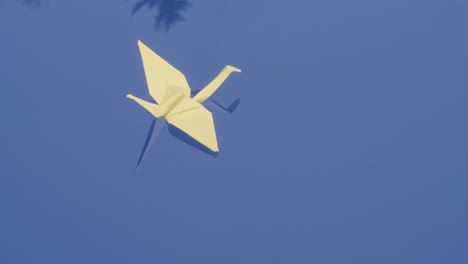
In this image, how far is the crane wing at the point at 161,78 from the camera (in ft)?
3.90

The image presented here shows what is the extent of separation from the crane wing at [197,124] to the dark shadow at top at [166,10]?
0.84ft

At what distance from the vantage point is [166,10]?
1.31 m

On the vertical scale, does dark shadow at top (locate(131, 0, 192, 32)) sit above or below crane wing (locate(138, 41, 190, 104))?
above

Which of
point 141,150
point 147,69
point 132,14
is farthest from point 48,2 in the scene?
point 141,150

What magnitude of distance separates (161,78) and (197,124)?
151 mm

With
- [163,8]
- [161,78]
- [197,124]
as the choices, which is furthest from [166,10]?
[197,124]

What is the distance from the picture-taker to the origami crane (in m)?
1.16

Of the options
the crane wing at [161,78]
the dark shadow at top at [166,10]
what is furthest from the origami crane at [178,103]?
the dark shadow at top at [166,10]

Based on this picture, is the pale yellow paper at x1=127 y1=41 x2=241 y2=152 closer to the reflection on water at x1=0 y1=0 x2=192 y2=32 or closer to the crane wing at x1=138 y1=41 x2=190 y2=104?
the crane wing at x1=138 y1=41 x2=190 y2=104

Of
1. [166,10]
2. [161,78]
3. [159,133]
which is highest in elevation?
[166,10]

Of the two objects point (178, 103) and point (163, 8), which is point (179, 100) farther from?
point (163, 8)

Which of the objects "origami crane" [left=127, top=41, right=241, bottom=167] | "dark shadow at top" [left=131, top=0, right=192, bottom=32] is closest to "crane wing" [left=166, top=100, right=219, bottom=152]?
"origami crane" [left=127, top=41, right=241, bottom=167]

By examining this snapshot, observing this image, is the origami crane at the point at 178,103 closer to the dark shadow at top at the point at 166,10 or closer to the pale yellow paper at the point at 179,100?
the pale yellow paper at the point at 179,100

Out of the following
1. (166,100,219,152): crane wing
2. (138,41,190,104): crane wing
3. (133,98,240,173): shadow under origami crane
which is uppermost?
(138,41,190,104): crane wing
